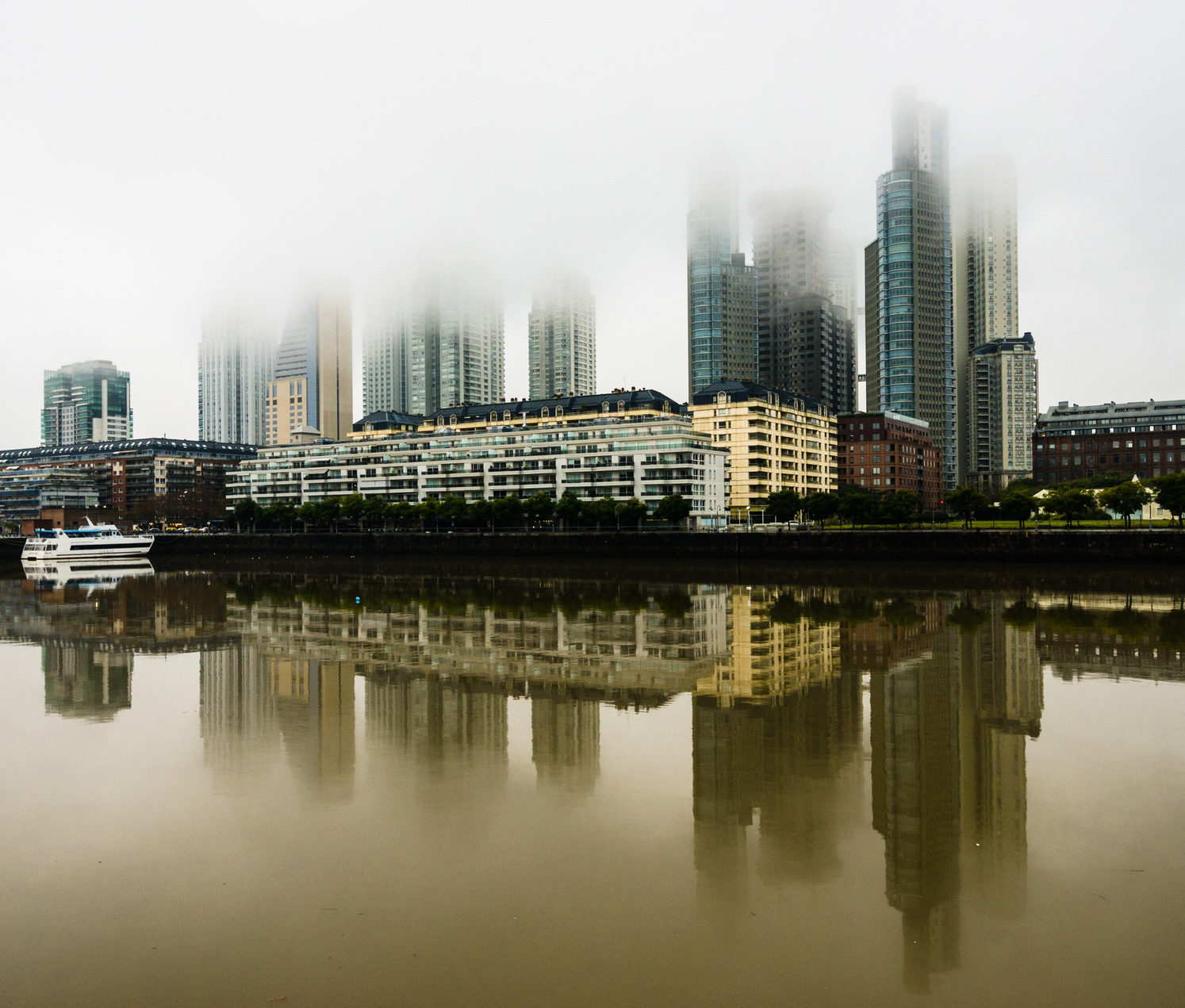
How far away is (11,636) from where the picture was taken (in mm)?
35969

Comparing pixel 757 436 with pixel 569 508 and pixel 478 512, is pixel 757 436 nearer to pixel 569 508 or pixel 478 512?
pixel 569 508

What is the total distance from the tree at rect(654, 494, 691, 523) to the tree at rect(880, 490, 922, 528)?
20.4 metres

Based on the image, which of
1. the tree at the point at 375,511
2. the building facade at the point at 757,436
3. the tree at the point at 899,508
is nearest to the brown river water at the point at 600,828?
the tree at the point at 899,508

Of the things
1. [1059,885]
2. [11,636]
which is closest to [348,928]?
[1059,885]

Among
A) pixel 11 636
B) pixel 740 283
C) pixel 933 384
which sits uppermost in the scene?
pixel 740 283

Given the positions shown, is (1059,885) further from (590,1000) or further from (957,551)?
(957,551)

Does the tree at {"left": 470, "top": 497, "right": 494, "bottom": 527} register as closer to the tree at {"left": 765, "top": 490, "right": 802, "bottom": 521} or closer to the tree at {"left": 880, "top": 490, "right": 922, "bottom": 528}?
the tree at {"left": 765, "top": 490, "right": 802, "bottom": 521}

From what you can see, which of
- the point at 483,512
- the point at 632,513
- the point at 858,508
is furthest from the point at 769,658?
the point at 483,512

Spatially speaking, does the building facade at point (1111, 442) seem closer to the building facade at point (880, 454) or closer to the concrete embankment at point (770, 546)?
the building facade at point (880, 454)

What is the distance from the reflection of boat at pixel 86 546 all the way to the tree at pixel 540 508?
142 feet

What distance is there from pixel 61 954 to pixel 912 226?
19327cm

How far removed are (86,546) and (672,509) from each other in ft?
205

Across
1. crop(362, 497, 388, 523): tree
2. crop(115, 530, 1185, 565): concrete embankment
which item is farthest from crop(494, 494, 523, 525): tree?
crop(362, 497, 388, 523): tree

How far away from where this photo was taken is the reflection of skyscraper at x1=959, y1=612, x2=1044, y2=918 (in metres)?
10.5
